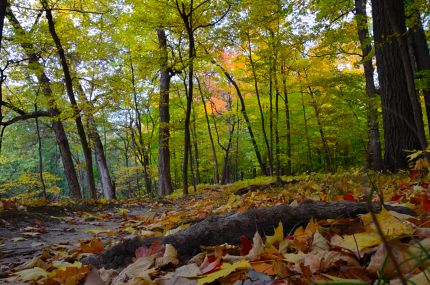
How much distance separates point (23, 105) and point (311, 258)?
592 inches

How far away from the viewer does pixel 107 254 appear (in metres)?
2.09

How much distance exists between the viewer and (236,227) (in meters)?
1.96

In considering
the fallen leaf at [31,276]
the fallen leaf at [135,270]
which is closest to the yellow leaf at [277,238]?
the fallen leaf at [135,270]

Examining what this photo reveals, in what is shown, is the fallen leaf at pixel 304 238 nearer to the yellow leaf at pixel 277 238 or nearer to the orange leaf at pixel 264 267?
the yellow leaf at pixel 277 238

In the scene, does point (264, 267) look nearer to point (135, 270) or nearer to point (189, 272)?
point (189, 272)

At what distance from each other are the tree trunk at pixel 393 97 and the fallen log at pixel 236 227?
4290mm

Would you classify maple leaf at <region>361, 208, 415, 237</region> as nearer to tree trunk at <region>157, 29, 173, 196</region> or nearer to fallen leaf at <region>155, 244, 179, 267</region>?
fallen leaf at <region>155, 244, 179, 267</region>

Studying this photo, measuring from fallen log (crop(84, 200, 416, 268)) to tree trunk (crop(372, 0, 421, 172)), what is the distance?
4.29 meters

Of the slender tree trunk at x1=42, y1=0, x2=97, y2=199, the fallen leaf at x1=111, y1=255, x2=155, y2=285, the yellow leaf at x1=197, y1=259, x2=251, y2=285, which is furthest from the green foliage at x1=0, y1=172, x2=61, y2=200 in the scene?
the yellow leaf at x1=197, y1=259, x2=251, y2=285

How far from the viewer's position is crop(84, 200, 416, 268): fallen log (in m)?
1.86

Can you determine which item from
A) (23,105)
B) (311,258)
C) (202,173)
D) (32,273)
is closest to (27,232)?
(32,273)

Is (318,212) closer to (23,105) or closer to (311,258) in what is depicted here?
(311,258)

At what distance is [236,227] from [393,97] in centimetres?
484

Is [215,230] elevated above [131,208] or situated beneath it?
elevated above
